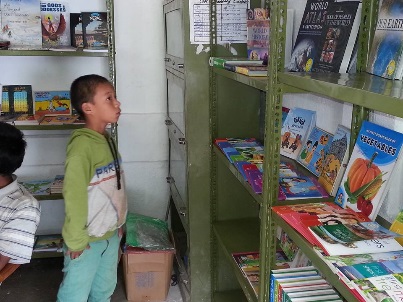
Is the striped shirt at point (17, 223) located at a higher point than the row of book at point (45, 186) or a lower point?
higher

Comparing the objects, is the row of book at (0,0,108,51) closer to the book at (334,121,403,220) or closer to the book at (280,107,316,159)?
the book at (280,107,316,159)

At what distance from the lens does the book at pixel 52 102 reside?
2.99 m

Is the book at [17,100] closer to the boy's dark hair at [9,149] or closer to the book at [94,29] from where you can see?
the book at [94,29]

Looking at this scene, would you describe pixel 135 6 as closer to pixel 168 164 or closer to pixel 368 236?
pixel 168 164

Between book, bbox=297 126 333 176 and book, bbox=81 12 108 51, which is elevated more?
book, bbox=81 12 108 51

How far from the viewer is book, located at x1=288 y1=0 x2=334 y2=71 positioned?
4.88 feet

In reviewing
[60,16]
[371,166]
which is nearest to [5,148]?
[371,166]

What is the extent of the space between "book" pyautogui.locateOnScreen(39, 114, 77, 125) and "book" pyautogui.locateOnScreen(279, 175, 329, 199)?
5.37ft

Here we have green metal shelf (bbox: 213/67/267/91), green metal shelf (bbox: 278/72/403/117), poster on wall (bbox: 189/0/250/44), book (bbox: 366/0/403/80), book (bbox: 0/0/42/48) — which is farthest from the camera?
book (bbox: 0/0/42/48)

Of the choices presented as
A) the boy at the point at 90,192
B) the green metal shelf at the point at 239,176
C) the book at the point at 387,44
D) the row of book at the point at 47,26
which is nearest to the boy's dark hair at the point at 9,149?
the boy at the point at 90,192

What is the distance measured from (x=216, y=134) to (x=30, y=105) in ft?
4.51

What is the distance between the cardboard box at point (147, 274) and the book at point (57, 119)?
0.89 m

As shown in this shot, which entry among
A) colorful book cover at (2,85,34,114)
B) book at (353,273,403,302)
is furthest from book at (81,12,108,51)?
book at (353,273,403,302)

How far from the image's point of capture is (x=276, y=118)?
55.1 inches
